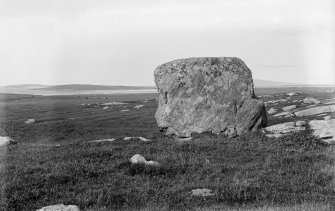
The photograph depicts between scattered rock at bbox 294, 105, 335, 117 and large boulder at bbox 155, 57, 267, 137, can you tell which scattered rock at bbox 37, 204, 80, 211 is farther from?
scattered rock at bbox 294, 105, 335, 117

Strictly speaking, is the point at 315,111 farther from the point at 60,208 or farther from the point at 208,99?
the point at 60,208

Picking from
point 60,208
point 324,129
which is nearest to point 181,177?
point 60,208

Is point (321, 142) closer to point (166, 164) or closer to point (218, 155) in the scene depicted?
point (218, 155)

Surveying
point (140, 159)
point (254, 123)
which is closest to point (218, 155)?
point (140, 159)

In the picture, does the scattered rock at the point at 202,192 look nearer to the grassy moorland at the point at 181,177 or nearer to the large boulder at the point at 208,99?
the grassy moorland at the point at 181,177

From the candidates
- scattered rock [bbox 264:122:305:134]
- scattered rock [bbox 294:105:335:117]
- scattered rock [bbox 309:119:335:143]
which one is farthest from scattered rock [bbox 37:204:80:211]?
scattered rock [bbox 294:105:335:117]

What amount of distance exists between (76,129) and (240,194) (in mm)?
30942

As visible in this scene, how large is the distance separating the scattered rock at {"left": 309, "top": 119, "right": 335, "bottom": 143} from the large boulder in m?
3.90

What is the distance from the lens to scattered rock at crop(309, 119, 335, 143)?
2333cm

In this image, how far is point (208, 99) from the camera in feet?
97.8

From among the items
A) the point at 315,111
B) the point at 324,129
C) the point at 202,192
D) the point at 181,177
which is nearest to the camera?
the point at 202,192

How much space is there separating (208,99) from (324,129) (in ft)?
28.6

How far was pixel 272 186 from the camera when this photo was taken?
1351cm

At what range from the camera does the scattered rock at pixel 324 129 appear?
76.5 feet
